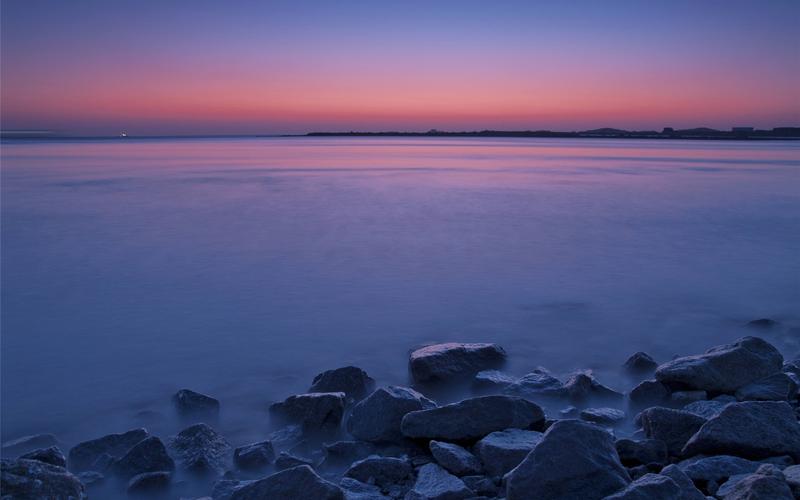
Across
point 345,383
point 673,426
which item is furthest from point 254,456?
point 673,426

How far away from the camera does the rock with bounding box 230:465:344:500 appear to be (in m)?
2.75

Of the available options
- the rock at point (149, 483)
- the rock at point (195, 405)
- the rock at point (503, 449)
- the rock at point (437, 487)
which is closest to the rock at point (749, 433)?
the rock at point (503, 449)

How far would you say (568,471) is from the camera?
9.09 ft

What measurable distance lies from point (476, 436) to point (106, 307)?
4160 millimetres

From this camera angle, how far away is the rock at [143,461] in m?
3.33

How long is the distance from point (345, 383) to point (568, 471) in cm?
191

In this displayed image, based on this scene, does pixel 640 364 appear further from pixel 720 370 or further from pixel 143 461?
pixel 143 461

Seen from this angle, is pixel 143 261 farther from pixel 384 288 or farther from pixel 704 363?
pixel 704 363

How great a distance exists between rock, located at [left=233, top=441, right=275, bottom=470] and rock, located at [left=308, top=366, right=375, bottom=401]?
2.70ft

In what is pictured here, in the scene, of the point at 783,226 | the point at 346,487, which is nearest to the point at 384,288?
the point at 346,487

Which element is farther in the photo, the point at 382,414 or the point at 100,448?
the point at 382,414

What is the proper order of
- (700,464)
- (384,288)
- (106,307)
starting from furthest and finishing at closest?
(384,288), (106,307), (700,464)

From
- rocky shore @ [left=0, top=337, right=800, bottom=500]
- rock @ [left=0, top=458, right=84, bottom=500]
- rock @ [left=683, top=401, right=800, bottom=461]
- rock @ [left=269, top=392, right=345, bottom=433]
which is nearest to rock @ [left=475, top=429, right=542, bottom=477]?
rocky shore @ [left=0, top=337, right=800, bottom=500]

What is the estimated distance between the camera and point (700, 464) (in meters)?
3.05
